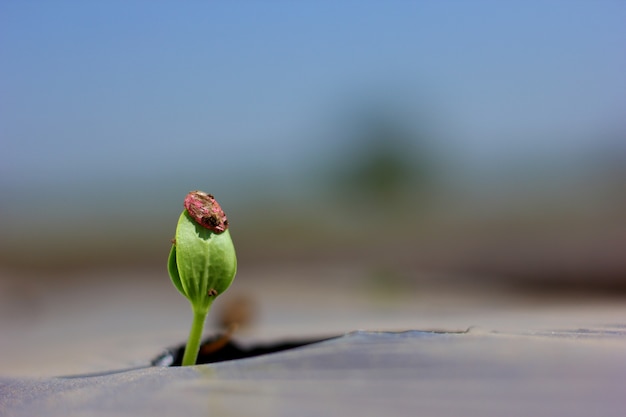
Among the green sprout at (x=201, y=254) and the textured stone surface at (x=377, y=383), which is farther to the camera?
the green sprout at (x=201, y=254)

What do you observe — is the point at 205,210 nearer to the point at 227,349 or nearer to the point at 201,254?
the point at 201,254

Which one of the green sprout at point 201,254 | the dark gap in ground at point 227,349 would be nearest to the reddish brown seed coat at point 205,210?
the green sprout at point 201,254

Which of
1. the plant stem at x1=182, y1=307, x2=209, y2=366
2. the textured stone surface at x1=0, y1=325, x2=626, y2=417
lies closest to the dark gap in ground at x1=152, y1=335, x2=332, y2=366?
the plant stem at x1=182, y1=307, x2=209, y2=366

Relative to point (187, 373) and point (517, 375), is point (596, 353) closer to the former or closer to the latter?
point (517, 375)

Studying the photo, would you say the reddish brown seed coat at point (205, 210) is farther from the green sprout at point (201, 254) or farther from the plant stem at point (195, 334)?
the plant stem at point (195, 334)

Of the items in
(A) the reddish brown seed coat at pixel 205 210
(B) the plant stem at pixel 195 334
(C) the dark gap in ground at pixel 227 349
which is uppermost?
(A) the reddish brown seed coat at pixel 205 210

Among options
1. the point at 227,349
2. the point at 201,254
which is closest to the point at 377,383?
the point at 201,254

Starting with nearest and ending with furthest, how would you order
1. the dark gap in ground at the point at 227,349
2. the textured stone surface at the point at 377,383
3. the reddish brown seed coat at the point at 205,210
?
the textured stone surface at the point at 377,383 < the reddish brown seed coat at the point at 205,210 < the dark gap in ground at the point at 227,349
